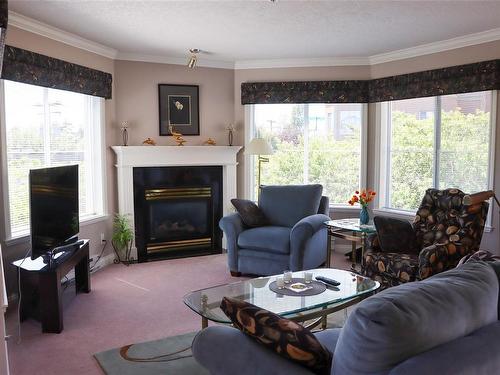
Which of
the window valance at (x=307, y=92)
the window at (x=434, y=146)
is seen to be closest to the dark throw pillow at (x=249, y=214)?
the window valance at (x=307, y=92)

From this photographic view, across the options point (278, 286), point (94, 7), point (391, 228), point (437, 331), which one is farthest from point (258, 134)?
point (437, 331)

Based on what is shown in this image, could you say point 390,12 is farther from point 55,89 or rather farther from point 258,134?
point 55,89

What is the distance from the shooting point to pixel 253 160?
5.89m

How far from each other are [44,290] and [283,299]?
1774 mm

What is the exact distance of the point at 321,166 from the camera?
229 inches

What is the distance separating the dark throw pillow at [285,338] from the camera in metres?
1.53

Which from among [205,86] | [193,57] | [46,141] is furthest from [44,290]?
[205,86]

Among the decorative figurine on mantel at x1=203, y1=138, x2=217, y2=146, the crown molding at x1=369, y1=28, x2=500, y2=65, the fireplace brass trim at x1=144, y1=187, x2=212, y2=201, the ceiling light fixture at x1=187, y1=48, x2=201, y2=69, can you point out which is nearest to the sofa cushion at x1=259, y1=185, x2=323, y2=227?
the fireplace brass trim at x1=144, y1=187, x2=212, y2=201

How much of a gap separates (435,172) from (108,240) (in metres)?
3.79

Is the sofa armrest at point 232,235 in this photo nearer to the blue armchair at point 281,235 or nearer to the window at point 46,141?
the blue armchair at point 281,235

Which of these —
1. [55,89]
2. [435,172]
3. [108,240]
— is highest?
[55,89]

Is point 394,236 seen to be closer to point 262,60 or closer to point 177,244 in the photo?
point 177,244

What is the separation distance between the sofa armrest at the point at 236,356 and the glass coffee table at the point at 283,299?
2.23 ft

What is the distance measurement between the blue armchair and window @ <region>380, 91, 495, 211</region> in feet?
3.68
